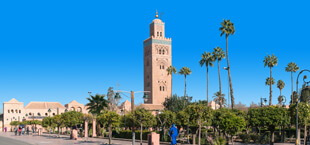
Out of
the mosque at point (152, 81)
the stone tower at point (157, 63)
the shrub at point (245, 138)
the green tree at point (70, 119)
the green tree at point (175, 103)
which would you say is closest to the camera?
the shrub at point (245, 138)

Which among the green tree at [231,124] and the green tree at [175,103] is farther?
the green tree at [175,103]

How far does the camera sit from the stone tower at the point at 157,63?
4461 inches

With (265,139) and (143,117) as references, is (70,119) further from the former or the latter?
(265,139)

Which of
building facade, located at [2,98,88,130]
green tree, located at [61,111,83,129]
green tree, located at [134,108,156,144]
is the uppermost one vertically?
green tree, located at [134,108,156,144]

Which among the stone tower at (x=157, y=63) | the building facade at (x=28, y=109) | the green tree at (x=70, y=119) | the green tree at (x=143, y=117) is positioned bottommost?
the building facade at (x=28, y=109)

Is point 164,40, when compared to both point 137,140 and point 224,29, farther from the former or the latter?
point 137,140

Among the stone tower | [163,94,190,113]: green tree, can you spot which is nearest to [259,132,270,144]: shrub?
[163,94,190,113]: green tree

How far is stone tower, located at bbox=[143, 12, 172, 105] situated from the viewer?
11331cm

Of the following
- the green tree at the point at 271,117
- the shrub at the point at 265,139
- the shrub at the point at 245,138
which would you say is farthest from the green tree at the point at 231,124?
the shrub at the point at 245,138

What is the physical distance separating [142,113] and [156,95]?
2835 inches

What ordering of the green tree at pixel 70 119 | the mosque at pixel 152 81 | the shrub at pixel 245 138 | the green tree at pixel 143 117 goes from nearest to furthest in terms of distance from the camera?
the shrub at pixel 245 138 < the green tree at pixel 143 117 < the green tree at pixel 70 119 < the mosque at pixel 152 81

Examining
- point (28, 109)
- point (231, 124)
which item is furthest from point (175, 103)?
point (28, 109)

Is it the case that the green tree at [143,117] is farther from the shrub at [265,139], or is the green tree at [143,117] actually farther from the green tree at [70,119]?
the green tree at [70,119]

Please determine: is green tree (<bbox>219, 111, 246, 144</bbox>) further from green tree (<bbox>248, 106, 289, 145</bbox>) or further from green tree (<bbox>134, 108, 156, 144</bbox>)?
green tree (<bbox>134, 108, 156, 144</bbox>)
